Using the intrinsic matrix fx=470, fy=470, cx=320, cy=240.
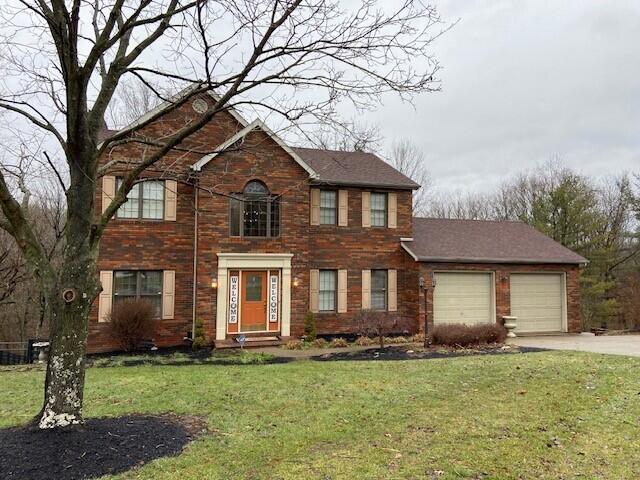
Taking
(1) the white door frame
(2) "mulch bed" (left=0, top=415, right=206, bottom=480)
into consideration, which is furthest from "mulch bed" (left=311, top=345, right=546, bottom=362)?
(2) "mulch bed" (left=0, top=415, right=206, bottom=480)

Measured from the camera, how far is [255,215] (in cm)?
1474

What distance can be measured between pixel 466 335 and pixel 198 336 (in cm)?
775

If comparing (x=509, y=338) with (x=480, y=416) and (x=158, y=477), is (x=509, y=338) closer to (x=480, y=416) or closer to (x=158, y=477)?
(x=480, y=416)

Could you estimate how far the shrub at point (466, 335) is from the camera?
44.0ft

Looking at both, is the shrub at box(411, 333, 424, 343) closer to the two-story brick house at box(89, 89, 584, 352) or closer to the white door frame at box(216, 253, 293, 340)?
the two-story brick house at box(89, 89, 584, 352)

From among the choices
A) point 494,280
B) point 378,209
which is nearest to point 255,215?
point 378,209

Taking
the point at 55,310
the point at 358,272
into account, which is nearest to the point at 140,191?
the point at 358,272

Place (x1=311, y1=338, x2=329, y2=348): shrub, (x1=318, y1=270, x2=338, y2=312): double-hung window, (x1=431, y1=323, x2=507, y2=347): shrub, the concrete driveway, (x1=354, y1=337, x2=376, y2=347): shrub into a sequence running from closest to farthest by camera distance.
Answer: the concrete driveway, (x1=431, y1=323, x2=507, y2=347): shrub, (x1=311, y1=338, x2=329, y2=348): shrub, (x1=354, y1=337, x2=376, y2=347): shrub, (x1=318, y1=270, x2=338, y2=312): double-hung window

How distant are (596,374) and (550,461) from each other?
4762 mm

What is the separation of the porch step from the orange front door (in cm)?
46

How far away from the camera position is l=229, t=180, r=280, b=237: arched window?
14.5 metres

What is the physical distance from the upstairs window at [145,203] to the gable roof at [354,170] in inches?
182

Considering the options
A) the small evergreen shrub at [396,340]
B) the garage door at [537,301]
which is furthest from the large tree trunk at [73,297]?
the garage door at [537,301]

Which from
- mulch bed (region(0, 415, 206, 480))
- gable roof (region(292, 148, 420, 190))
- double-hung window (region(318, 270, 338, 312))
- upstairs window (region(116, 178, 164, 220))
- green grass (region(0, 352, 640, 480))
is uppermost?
gable roof (region(292, 148, 420, 190))
